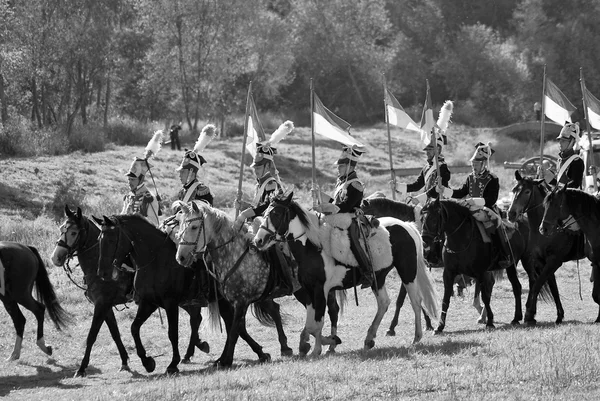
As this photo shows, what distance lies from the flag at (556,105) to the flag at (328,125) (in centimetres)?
528

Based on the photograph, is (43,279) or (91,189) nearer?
(43,279)

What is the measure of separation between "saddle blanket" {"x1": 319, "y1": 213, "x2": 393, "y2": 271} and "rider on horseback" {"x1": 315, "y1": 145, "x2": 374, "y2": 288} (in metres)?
0.08

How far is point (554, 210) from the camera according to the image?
17250mm

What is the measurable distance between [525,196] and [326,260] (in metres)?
4.15

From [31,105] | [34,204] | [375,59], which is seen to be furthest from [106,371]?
[375,59]

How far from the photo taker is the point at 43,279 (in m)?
18.6

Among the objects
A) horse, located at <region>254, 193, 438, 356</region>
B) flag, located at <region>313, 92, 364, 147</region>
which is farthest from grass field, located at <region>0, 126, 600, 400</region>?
flag, located at <region>313, 92, 364, 147</region>

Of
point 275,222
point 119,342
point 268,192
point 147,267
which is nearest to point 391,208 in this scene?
point 268,192

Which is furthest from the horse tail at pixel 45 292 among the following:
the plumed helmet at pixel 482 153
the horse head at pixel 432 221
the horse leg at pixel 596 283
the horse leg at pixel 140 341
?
the horse leg at pixel 596 283

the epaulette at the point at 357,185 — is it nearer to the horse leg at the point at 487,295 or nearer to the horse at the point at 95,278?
the horse at the point at 95,278

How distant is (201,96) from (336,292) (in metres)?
40.2

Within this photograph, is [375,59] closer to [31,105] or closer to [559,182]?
[31,105]

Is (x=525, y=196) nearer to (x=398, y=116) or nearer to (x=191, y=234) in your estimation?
(x=398, y=116)

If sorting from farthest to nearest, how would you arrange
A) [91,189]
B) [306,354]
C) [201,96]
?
[201,96]
[91,189]
[306,354]
